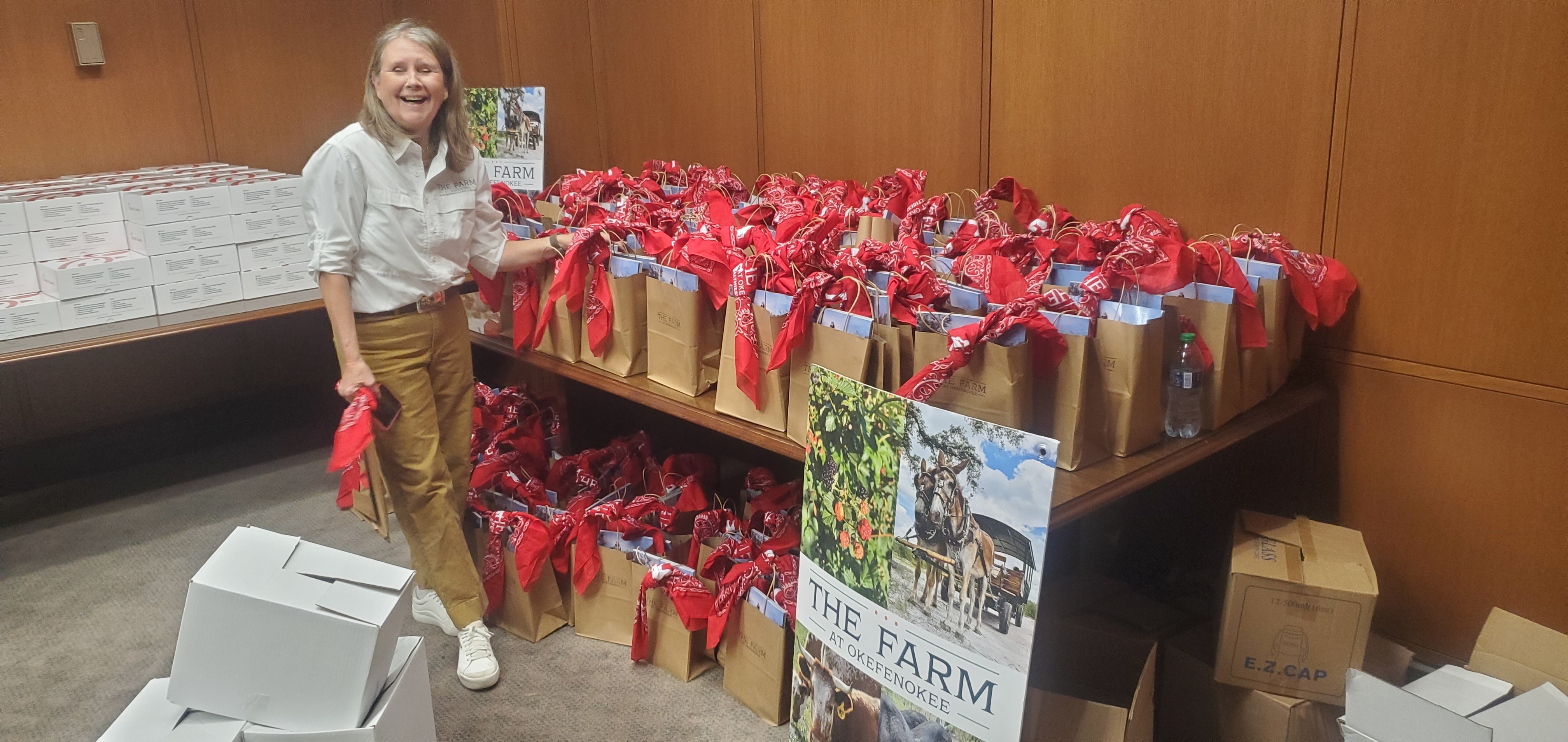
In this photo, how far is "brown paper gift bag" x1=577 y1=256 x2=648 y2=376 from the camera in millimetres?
2301

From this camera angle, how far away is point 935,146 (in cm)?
287

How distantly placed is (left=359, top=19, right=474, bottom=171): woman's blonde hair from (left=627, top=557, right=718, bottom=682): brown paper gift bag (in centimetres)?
101

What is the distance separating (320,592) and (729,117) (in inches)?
87.8

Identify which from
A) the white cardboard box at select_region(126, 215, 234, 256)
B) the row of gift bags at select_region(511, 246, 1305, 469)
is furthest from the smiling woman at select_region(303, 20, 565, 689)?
the white cardboard box at select_region(126, 215, 234, 256)

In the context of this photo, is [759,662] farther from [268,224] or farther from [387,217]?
[268,224]

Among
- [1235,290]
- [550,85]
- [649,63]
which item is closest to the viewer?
[1235,290]

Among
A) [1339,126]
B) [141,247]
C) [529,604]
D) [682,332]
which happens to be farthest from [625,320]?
[141,247]

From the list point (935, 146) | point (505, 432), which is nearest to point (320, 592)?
point (505, 432)

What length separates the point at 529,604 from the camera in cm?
251

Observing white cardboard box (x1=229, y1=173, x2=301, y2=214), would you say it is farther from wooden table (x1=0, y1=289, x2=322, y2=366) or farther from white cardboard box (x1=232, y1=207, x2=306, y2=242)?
wooden table (x1=0, y1=289, x2=322, y2=366)

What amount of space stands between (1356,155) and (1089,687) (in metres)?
1.21

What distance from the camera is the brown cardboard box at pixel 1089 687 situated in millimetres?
1748

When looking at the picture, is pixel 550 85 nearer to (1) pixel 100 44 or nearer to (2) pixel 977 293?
(1) pixel 100 44

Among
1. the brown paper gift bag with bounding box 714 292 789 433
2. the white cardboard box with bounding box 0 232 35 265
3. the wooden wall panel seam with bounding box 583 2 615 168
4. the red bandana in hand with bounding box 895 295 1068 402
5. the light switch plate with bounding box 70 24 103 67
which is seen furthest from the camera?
the wooden wall panel seam with bounding box 583 2 615 168
